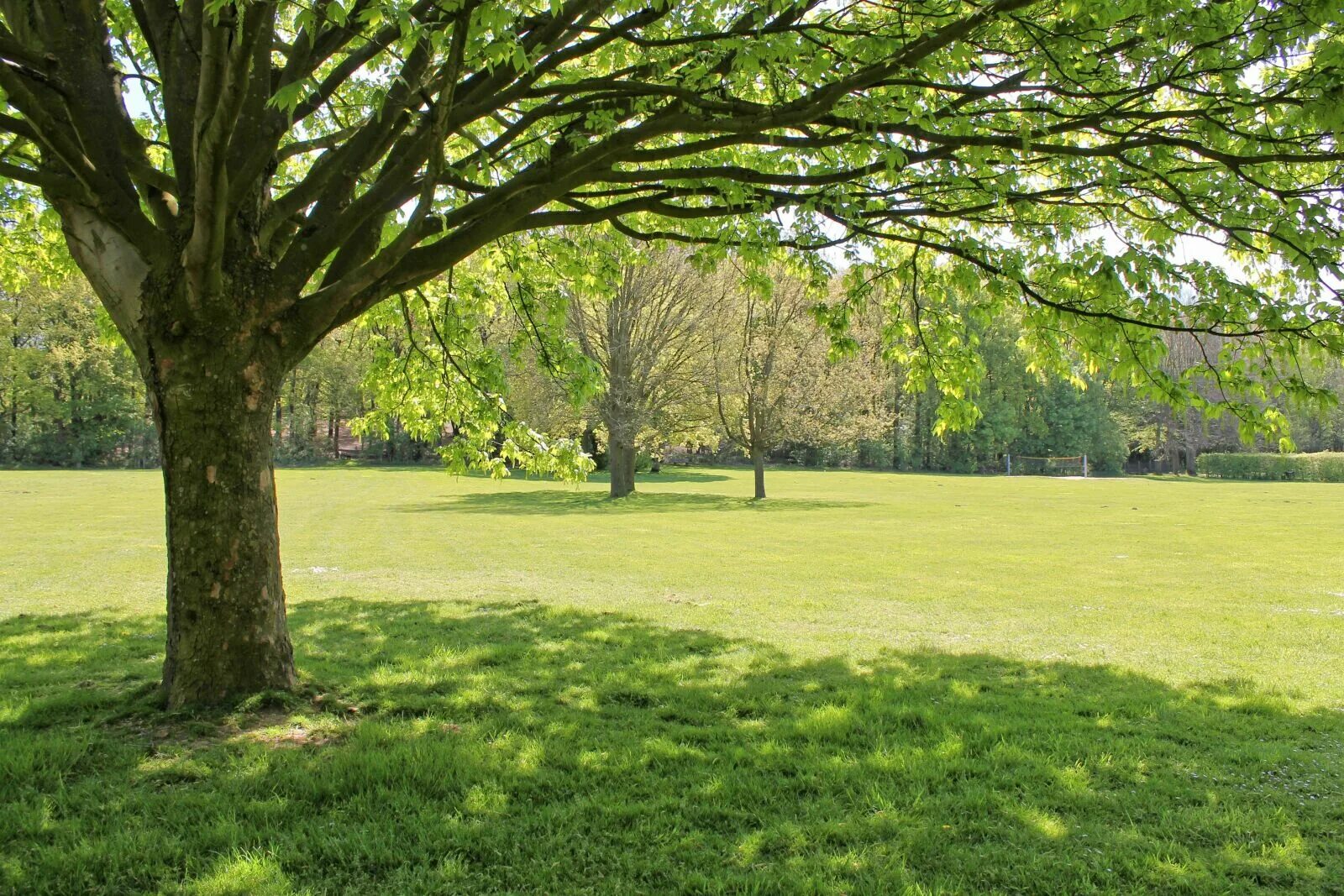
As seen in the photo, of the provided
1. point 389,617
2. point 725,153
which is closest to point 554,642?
point 389,617

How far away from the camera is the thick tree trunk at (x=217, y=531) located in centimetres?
531

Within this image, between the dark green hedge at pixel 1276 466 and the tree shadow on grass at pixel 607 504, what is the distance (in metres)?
41.6

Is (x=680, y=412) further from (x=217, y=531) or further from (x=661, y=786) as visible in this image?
(x=661, y=786)

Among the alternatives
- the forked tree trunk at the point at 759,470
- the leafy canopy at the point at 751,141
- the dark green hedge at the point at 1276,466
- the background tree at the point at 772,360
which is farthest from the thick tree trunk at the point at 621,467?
the dark green hedge at the point at 1276,466

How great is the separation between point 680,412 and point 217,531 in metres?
30.2

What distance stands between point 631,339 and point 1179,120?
88.0 ft

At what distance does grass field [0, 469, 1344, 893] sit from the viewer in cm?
374

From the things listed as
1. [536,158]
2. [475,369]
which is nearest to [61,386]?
[475,369]

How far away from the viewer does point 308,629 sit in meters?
9.32

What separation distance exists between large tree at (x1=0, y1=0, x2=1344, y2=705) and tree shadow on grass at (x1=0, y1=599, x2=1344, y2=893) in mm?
973

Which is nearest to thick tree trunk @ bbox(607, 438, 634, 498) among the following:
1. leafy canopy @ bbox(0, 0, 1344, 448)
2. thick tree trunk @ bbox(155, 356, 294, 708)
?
Result: leafy canopy @ bbox(0, 0, 1344, 448)

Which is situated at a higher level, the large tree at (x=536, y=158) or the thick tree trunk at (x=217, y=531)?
the large tree at (x=536, y=158)

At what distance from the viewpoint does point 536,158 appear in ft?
22.2

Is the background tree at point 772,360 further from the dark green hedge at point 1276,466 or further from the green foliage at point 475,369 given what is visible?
the dark green hedge at point 1276,466
